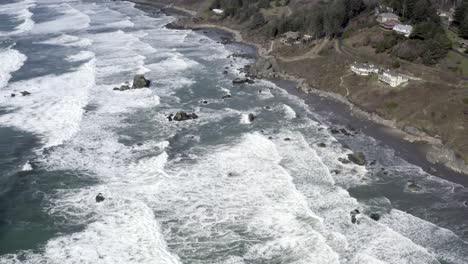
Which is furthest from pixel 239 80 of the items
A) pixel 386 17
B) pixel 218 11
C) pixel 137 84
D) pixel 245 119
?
pixel 218 11

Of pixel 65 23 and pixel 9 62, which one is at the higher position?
pixel 9 62

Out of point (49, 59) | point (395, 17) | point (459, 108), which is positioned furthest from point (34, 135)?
point (395, 17)

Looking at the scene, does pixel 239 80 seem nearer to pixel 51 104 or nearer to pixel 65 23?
pixel 51 104

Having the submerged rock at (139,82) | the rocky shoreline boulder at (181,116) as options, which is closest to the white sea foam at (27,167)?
the rocky shoreline boulder at (181,116)

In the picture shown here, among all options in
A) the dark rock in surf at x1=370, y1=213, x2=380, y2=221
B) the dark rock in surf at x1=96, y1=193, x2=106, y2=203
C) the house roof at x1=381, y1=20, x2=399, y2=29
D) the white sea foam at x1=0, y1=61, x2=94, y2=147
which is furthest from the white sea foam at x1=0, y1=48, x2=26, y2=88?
the house roof at x1=381, y1=20, x2=399, y2=29

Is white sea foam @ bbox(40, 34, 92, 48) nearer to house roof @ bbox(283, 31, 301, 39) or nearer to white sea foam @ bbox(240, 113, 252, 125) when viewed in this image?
house roof @ bbox(283, 31, 301, 39)

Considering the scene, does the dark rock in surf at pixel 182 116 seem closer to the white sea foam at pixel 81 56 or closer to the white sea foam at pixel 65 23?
the white sea foam at pixel 81 56
